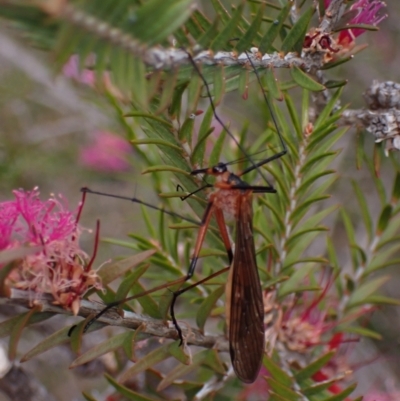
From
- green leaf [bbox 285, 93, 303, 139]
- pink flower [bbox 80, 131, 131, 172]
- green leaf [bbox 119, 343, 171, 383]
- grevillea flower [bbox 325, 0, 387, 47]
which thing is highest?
grevillea flower [bbox 325, 0, 387, 47]

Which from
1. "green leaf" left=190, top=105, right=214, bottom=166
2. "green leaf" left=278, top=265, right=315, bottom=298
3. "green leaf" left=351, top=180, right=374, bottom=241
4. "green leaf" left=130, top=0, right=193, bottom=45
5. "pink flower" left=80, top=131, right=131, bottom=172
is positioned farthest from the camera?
"pink flower" left=80, top=131, right=131, bottom=172

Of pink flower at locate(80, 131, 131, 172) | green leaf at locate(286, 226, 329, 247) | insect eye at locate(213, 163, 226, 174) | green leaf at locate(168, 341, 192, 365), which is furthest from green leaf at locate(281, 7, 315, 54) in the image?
pink flower at locate(80, 131, 131, 172)

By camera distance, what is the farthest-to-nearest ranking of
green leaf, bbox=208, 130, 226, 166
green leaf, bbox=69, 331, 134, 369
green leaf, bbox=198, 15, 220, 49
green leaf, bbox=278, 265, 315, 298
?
green leaf, bbox=278, 265, 315, 298 → green leaf, bbox=208, 130, 226, 166 → green leaf, bbox=69, 331, 134, 369 → green leaf, bbox=198, 15, 220, 49

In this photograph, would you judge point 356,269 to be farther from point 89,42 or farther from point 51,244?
point 89,42

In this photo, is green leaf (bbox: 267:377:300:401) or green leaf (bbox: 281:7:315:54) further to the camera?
green leaf (bbox: 267:377:300:401)

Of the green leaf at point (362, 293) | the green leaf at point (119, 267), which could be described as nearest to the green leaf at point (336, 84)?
the green leaf at point (119, 267)

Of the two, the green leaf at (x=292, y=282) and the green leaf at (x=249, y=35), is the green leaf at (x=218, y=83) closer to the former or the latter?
the green leaf at (x=249, y=35)

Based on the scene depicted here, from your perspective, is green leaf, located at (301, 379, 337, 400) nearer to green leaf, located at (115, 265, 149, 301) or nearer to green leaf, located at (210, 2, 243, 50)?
green leaf, located at (115, 265, 149, 301)
